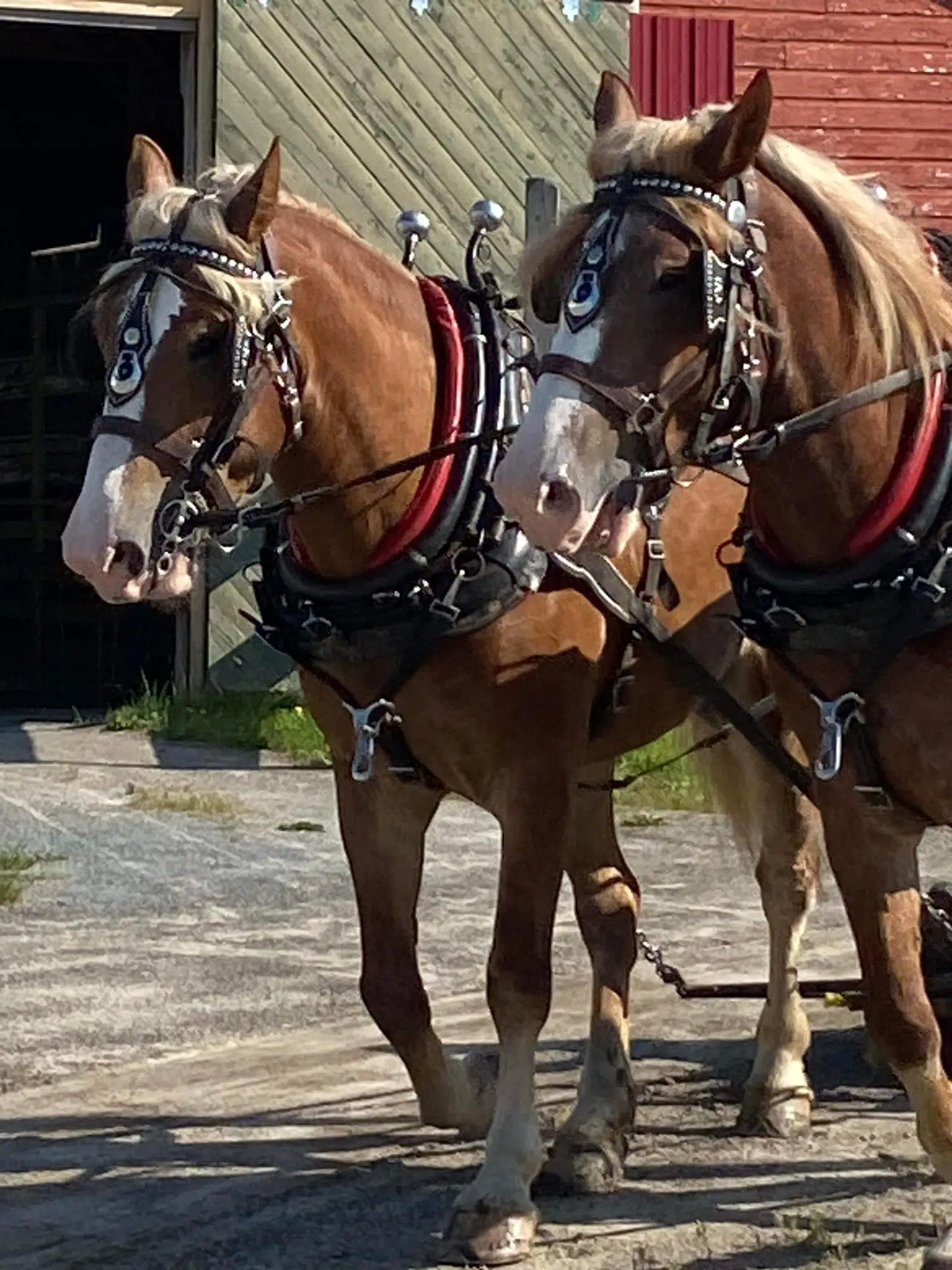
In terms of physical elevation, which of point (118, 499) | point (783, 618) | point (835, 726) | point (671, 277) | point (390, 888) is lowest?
point (390, 888)

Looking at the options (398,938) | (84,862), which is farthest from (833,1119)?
(84,862)

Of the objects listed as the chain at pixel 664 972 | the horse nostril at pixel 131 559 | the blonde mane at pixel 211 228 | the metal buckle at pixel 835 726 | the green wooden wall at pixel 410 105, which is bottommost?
the chain at pixel 664 972

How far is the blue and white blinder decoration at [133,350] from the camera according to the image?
3.74m

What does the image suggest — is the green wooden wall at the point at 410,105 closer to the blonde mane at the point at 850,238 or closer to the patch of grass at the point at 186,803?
the patch of grass at the point at 186,803

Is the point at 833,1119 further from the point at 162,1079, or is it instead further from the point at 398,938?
the point at 162,1079

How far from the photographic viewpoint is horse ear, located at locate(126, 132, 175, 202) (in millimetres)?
4137

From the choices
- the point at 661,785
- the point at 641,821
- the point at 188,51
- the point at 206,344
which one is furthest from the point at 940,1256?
the point at 188,51

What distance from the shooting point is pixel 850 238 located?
3.58 meters

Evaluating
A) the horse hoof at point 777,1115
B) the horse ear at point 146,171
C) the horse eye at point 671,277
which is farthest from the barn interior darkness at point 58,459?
the horse eye at point 671,277

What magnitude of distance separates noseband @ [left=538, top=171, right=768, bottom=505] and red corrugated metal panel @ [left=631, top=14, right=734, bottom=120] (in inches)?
310

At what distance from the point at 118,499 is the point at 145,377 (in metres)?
0.22

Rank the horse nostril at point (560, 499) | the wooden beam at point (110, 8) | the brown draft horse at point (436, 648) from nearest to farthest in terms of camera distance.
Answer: the horse nostril at point (560, 499) → the brown draft horse at point (436, 648) → the wooden beam at point (110, 8)

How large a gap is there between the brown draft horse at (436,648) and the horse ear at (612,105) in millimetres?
566

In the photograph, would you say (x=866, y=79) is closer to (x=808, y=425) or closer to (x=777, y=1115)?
(x=777, y=1115)
